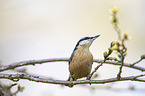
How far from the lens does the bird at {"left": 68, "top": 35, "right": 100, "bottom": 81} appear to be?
7.70ft

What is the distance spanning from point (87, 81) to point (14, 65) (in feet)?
3.51

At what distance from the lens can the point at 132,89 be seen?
12.2 ft

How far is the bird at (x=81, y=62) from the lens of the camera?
7.70 feet

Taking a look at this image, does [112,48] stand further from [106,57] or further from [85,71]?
[85,71]

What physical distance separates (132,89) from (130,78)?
80.1 inches

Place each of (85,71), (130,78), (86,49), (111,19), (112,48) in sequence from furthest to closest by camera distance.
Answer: (86,49)
(85,71)
(130,78)
(112,48)
(111,19)

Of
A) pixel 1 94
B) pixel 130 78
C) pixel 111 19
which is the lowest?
pixel 1 94

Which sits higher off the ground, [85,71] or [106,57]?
[106,57]

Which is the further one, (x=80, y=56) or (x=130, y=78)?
(x=80, y=56)

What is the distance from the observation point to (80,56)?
8.08ft

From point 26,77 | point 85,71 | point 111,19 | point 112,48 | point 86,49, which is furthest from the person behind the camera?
point 86,49

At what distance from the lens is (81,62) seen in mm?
2389

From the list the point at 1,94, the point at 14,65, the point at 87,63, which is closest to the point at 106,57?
the point at 87,63

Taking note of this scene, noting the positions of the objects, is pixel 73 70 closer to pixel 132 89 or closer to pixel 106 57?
pixel 106 57
